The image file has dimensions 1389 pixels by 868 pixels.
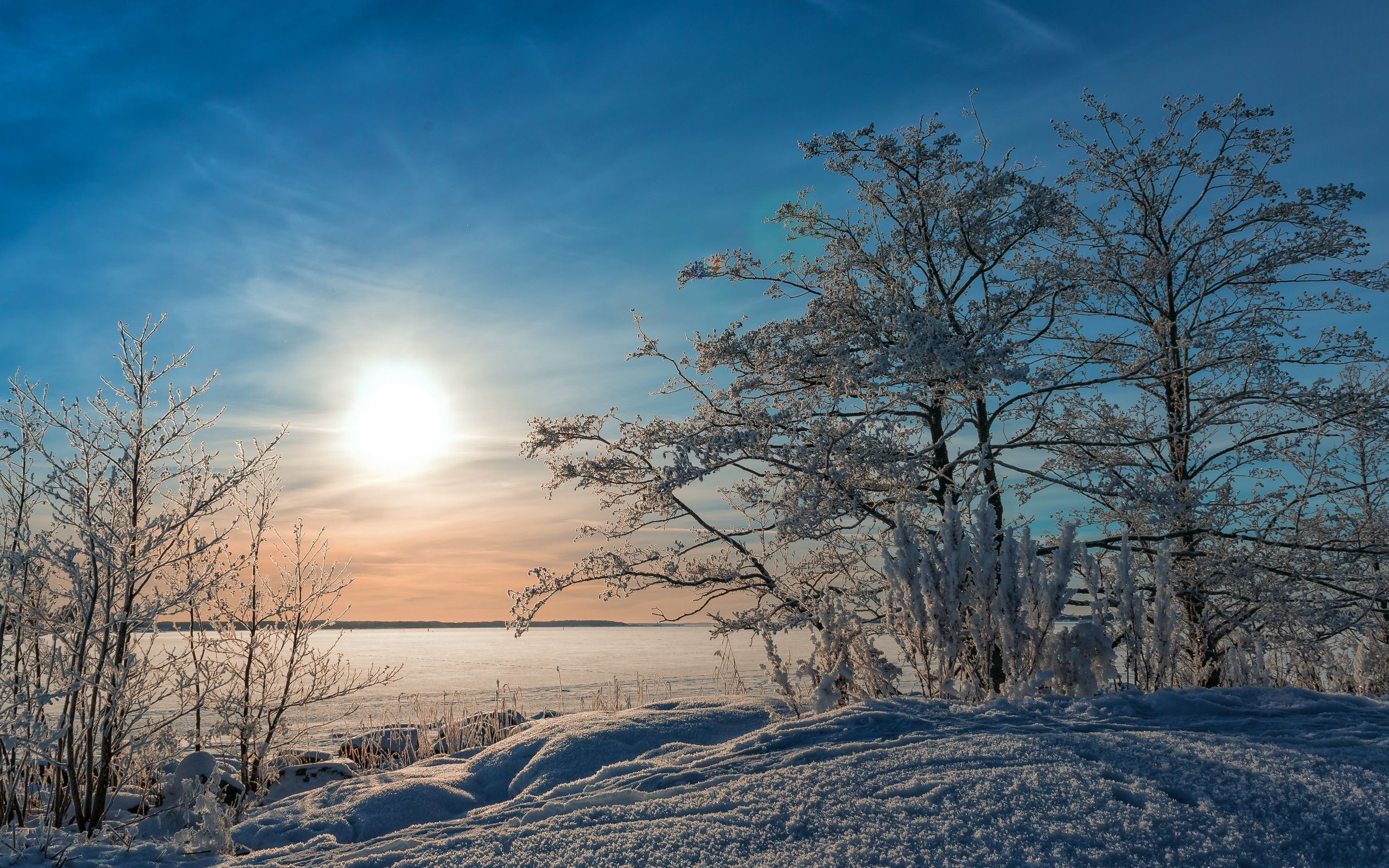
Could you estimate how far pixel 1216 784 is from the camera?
2.86 meters

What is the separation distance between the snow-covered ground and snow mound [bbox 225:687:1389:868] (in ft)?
0.03

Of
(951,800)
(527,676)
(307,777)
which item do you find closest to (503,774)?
(307,777)

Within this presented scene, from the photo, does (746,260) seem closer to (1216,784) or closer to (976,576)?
(976,576)

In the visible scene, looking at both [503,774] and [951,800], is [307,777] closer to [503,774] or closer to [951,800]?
[503,774]

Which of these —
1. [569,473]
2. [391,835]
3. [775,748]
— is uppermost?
[569,473]

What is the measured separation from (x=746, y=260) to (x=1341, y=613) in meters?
8.44

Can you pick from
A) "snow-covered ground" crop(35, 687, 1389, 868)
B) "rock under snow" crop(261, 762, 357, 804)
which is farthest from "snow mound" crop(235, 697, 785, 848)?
"rock under snow" crop(261, 762, 357, 804)

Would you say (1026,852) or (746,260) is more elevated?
(746,260)

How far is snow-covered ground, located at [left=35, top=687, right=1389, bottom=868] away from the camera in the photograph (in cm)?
258

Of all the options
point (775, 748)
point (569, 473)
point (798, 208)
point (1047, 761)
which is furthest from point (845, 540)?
point (1047, 761)

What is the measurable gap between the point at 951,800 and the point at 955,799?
2 cm

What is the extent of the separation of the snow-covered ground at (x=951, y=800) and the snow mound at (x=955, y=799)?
0.01 m

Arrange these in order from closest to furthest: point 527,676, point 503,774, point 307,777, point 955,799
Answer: point 955,799
point 503,774
point 307,777
point 527,676

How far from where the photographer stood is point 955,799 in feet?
9.67
